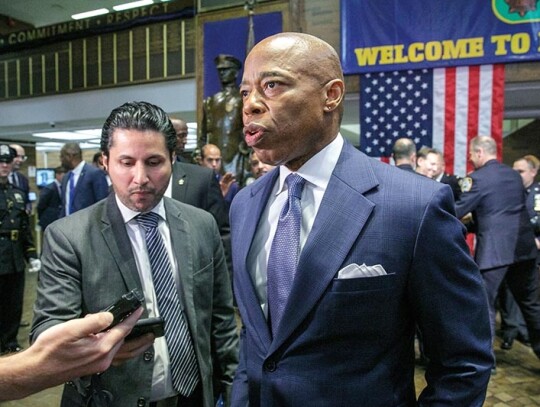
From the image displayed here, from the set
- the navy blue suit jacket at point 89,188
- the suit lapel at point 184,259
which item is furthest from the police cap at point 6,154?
the suit lapel at point 184,259

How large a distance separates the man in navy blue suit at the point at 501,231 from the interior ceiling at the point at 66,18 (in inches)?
134

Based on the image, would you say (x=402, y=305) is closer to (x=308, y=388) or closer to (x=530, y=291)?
(x=308, y=388)

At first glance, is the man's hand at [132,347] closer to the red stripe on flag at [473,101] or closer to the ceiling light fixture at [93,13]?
the red stripe on flag at [473,101]

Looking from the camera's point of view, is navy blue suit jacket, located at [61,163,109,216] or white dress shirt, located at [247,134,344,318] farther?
navy blue suit jacket, located at [61,163,109,216]

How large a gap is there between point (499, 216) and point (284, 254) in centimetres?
315

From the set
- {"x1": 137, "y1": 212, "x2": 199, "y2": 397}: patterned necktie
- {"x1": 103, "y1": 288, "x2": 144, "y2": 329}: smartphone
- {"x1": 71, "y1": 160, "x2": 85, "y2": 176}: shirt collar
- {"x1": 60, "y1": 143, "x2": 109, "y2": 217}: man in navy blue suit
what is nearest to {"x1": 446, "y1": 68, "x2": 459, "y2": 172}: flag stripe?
{"x1": 60, "y1": 143, "x2": 109, "y2": 217}: man in navy blue suit

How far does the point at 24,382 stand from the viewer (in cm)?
92

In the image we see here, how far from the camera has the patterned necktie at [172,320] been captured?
4.68 feet

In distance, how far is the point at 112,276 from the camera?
4.51 ft

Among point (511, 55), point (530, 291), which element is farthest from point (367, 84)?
point (530, 291)

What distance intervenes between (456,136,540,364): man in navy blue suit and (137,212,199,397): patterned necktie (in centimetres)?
287

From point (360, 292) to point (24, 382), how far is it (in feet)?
2.19

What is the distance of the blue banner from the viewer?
5.54m

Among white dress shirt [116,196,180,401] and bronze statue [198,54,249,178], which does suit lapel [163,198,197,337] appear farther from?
bronze statue [198,54,249,178]
